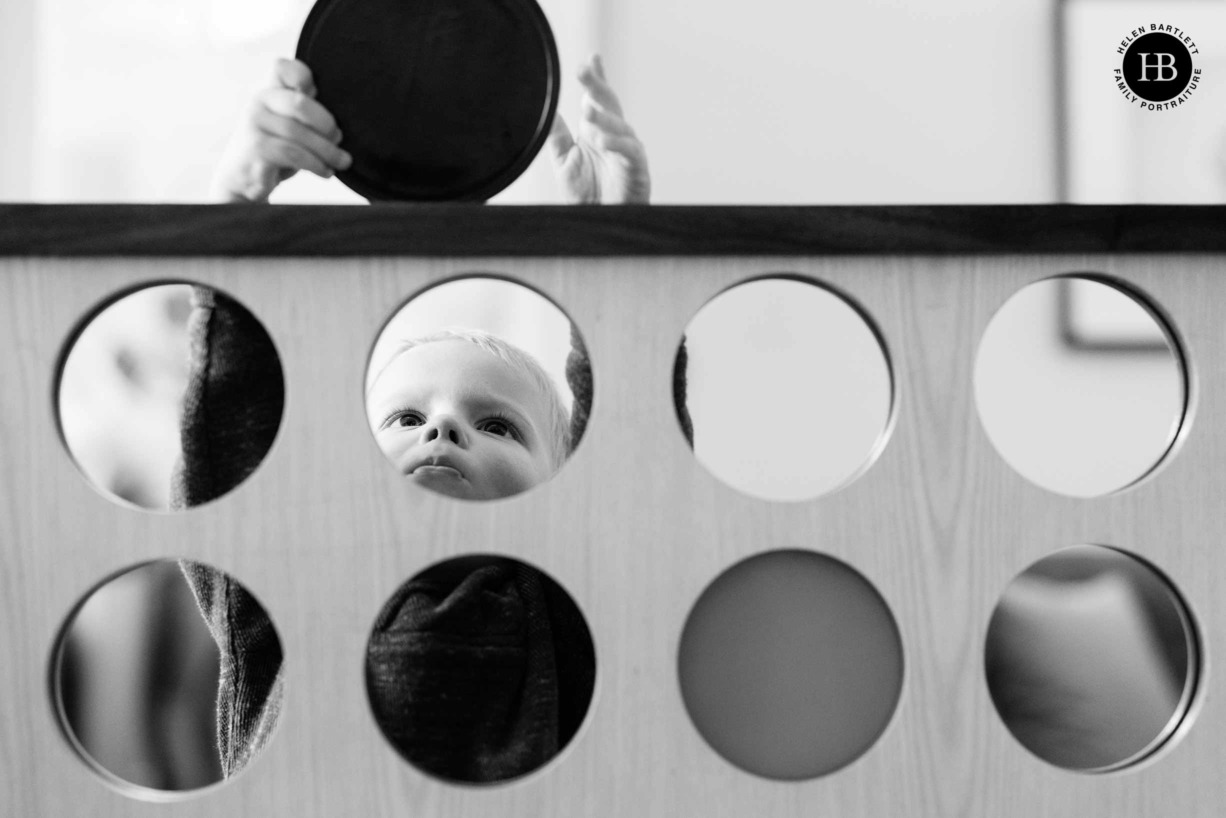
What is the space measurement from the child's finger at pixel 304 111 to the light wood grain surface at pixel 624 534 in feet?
0.34

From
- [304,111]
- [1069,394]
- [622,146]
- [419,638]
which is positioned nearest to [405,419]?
[419,638]

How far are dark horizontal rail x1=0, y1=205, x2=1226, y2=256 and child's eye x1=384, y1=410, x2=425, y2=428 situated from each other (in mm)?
472

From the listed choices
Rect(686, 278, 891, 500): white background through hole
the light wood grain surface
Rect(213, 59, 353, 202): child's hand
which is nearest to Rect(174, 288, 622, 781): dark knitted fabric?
Rect(213, 59, 353, 202): child's hand

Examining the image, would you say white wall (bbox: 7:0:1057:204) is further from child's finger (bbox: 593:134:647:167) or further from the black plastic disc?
the black plastic disc

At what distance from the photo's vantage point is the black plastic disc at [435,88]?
46 centimetres

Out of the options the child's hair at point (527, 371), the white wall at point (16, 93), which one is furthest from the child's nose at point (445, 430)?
the white wall at point (16, 93)

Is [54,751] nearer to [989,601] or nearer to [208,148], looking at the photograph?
[989,601]

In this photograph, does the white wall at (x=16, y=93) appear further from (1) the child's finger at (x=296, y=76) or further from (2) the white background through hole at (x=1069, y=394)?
(2) the white background through hole at (x=1069, y=394)

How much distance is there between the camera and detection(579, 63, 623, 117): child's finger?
59 centimetres

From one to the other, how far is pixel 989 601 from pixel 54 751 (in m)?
0.33

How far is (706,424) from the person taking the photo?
1.18 m

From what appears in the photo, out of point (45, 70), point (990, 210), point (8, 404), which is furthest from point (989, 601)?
point (45, 70)

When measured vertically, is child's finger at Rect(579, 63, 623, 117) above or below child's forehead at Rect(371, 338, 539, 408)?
above

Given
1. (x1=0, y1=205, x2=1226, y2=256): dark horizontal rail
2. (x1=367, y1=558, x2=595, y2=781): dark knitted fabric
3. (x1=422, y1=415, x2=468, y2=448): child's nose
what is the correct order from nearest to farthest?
(x1=0, y1=205, x2=1226, y2=256): dark horizontal rail < (x1=367, y1=558, x2=595, y2=781): dark knitted fabric < (x1=422, y1=415, x2=468, y2=448): child's nose
